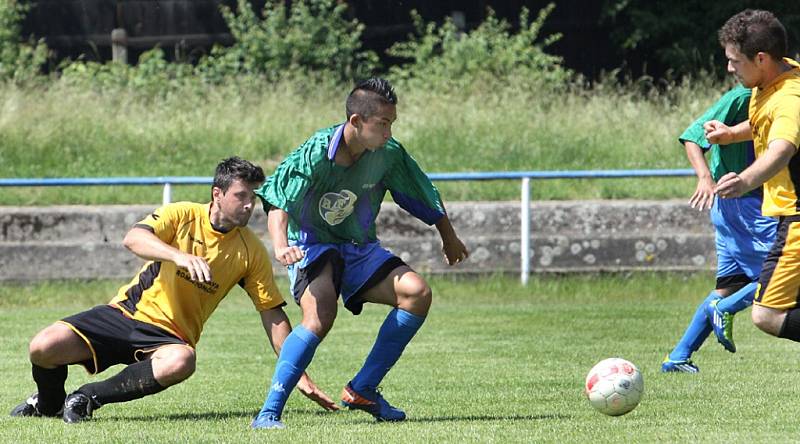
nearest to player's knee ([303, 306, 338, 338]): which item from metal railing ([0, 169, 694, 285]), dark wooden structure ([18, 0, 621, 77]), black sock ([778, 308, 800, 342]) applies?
black sock ([778, 308, 800, 342])

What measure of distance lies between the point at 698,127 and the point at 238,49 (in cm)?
1415

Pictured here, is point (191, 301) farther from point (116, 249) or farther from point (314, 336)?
point (116, 249)

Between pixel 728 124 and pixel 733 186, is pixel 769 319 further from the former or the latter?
pixel 728 124

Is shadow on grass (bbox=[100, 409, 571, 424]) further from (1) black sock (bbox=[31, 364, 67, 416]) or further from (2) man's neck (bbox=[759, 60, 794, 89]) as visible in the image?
(2) man's neck (bbox=[759, 60, 794, 89])

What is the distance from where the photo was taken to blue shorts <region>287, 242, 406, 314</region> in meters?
6.90

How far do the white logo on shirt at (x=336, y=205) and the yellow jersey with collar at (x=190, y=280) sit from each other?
2.03 feet

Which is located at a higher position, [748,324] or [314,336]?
[314,336]

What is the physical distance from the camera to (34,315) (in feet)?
42.8

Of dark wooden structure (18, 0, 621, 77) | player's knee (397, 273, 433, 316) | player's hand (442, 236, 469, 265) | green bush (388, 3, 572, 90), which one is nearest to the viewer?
player's knee (397, 273, 433, 316)

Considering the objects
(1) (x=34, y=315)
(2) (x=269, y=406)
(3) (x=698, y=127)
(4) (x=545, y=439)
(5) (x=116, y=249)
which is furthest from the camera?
(5) (x=116, y=249)

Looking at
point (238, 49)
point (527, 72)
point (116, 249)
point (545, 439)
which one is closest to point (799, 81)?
point (545, 439)

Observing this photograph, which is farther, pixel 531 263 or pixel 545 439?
pixel 531 263

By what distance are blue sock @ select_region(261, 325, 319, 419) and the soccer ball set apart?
138 centimetres

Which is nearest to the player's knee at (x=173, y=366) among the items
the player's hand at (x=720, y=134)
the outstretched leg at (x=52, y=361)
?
the outstretched leg at (x=52, y=361)
